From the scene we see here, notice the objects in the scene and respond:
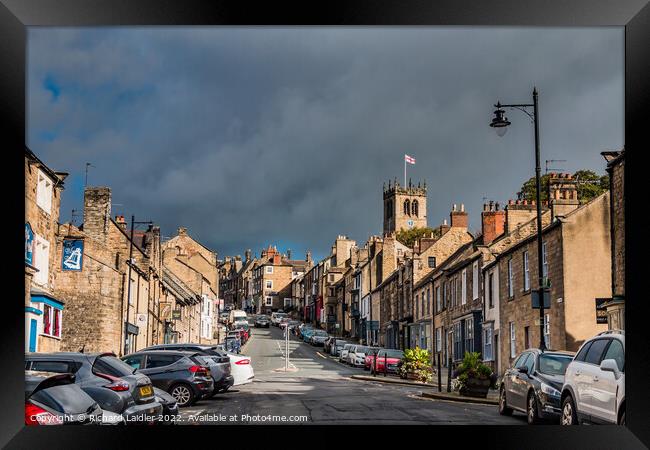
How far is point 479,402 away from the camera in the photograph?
21.6 meters

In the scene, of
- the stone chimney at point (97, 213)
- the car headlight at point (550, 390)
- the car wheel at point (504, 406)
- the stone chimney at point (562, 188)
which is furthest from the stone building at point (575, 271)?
the stone chimney at point (97, 213)

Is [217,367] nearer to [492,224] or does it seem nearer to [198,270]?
[492,224]

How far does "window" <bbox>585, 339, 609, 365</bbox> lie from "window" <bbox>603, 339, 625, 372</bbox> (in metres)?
0.17

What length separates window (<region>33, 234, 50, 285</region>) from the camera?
2752cm

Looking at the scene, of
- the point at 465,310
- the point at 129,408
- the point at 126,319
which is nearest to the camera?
the point at 129,408

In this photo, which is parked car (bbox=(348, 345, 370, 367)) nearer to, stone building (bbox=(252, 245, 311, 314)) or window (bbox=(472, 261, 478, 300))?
window (bbox=(472, 261, 478, 300))

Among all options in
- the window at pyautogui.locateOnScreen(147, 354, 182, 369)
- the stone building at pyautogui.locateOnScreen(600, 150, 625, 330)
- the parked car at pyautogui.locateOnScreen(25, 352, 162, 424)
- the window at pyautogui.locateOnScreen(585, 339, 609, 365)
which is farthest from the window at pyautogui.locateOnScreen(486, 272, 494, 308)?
the parked car at pyautogui.locateOnScreen(25, 352, 162, 424)

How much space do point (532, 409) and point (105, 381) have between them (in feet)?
25.2

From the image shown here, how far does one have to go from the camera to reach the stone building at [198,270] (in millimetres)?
68312

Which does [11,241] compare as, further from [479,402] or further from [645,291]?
[479,402]

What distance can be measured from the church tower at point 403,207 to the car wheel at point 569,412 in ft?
473

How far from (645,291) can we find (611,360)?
123 centimetres

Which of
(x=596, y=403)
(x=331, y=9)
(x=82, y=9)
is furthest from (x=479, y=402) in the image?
(x=82, y=9)

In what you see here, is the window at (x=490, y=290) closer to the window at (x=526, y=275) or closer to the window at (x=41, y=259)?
the window at (x=526, y=275)
